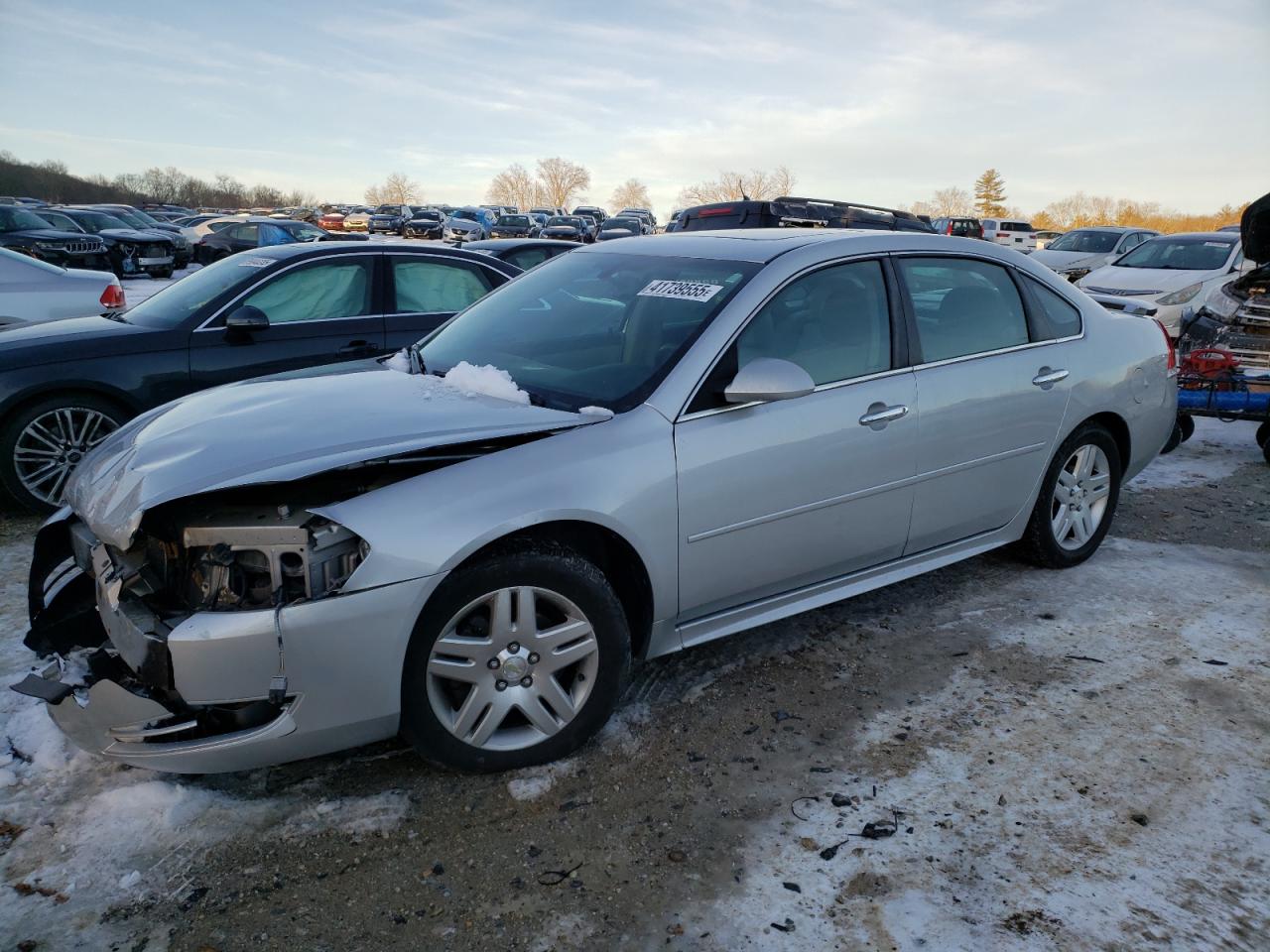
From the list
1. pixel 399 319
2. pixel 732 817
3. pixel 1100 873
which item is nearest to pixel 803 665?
pixel 732 817

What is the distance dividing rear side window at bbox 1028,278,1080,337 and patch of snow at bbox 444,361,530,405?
2545 mm

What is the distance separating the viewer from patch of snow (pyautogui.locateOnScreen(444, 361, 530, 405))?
3265 millimetres

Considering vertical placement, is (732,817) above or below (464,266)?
below

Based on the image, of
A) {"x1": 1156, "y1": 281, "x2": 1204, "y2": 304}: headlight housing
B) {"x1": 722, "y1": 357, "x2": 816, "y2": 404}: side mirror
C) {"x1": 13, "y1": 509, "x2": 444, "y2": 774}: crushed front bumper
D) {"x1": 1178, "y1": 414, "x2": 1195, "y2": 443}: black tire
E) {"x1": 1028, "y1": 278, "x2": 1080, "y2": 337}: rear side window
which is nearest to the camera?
{"x1": 13, "y1": 509, "x2": 444, "y2": 774}: crushed front bumper

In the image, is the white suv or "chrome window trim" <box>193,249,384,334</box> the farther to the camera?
the white suv

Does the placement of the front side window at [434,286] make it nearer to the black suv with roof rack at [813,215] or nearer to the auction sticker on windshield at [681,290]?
the black suv with roof rack at [813,215]

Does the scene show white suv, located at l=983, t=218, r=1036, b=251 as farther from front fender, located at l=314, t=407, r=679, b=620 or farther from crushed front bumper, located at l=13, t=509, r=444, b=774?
crushed front bumper, located at l=13, t=509, r=444, b=774

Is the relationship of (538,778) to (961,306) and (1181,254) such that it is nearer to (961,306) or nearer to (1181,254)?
(961,306)

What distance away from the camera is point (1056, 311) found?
172 inches

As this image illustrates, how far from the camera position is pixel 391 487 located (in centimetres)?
265

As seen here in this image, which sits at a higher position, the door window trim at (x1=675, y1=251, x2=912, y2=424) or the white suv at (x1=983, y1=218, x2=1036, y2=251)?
the white suv at (x1=983, y1=218, x2=1036, y2=251)

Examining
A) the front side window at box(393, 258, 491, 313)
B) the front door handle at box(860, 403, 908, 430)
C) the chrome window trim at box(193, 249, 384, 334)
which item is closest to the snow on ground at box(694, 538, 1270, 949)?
the front door handle at box(860, 403, 908, 430)

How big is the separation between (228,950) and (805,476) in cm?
225

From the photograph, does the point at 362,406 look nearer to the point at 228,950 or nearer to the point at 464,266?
the point at 228,950
